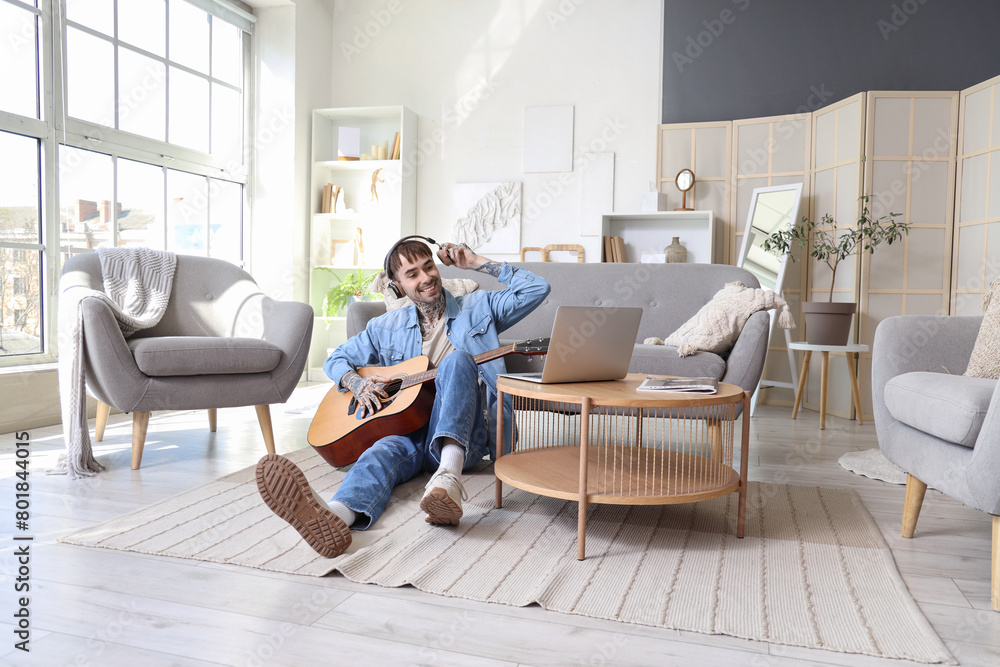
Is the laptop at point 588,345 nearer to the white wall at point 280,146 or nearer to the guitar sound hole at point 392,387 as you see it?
the guitar sound hole at point 392,387

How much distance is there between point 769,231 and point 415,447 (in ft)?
10.7

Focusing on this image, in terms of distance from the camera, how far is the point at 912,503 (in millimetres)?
1936

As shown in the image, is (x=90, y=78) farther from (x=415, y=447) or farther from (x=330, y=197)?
(x=415, y=447)

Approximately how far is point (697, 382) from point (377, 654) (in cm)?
110

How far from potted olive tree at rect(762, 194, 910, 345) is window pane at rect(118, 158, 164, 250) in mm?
3862

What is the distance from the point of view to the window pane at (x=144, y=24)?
4.18m

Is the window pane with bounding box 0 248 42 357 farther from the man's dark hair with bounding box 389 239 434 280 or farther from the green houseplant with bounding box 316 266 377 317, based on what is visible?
the man's dark hair with bounding box 389 239 434 280

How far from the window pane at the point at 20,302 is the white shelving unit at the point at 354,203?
199 cm

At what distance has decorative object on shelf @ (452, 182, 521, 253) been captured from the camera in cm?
530

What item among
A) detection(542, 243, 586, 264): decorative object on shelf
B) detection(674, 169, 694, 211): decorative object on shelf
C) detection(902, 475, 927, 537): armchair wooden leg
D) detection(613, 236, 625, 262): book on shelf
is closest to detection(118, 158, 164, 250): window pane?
detection(542, 243, 586, 264): decorative object on shelf

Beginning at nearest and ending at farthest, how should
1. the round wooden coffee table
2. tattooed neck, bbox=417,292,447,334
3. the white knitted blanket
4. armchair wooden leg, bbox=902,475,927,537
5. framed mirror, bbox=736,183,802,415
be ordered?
1. the round wooden coffee table
2. armchair wooden leg, bbox=902,475,927,537
3. tattooed neck, bbox=417,292,447,334
4. the white knitted blanket
5. framed mirror, bbox=736,183,802,415

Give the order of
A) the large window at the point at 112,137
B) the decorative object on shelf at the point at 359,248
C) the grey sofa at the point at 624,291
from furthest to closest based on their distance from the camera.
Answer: the decorative object on shelf at the point at 359,248 → the large window at the point at 112,137 → the grey sofa at the point at 624,291

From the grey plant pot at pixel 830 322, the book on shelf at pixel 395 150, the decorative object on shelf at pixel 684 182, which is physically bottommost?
the grey plant pot at pixel 830 322

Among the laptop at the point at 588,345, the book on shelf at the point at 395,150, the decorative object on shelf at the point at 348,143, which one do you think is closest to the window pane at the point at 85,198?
the decorative object on shelf at the point at 348,143
